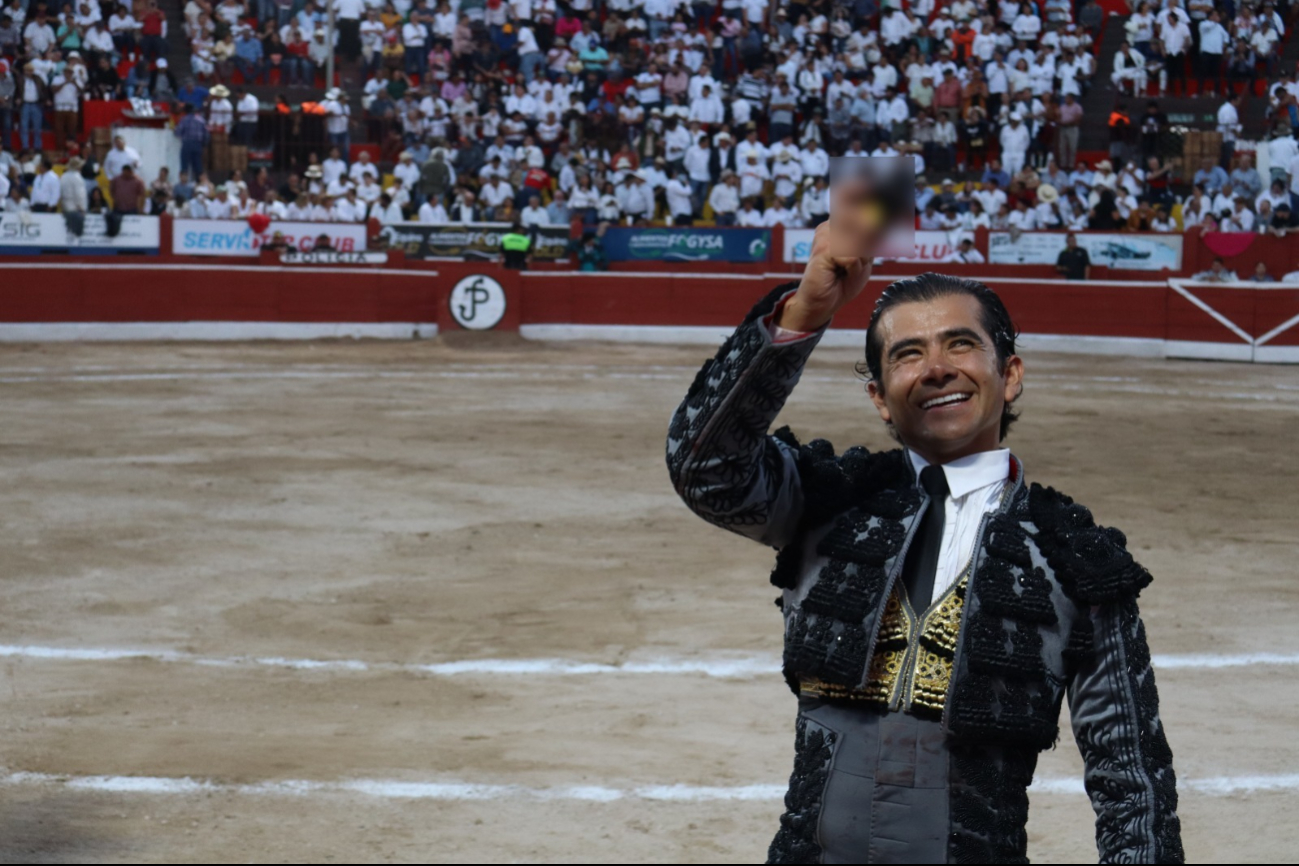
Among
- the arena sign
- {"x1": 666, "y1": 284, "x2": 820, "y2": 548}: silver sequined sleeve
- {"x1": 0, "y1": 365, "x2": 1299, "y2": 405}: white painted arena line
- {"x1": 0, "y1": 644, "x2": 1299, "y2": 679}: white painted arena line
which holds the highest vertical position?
{"x1": 666, "y1": 284, "x2": 820, "y2": 548}: silver sequined sleeve

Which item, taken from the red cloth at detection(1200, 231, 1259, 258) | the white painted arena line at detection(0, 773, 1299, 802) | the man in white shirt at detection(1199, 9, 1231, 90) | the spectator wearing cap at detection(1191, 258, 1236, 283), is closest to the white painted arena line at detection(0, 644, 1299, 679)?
the white painted arena line at detection(0, 773, 1299, 802)

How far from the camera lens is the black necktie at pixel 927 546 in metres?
2.10

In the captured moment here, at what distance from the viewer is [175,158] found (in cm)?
2295

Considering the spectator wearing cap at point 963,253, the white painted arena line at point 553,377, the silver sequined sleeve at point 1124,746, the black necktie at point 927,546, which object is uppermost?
the black necktie at point 927,546

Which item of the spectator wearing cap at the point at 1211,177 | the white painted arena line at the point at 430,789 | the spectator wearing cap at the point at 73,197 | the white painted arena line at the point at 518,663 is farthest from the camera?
the spectator wearing cap at the point at 1211,177

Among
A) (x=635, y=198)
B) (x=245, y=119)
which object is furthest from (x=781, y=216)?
(x=245, y=119)

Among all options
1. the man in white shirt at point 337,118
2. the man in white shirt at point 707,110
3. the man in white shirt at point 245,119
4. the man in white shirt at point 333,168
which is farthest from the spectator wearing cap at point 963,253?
the man in white shirt at point 245,119

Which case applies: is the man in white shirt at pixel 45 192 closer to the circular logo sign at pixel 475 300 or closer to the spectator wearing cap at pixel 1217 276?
the circular logo sign at pixel 475 300

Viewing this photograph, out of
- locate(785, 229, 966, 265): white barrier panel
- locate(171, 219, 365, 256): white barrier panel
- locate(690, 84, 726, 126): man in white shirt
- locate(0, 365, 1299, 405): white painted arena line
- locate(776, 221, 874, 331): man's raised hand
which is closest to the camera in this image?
locate(776, 221, 874, 331): man's raised hand

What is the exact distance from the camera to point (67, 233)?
20.5m

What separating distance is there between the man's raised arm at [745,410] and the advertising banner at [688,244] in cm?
1998

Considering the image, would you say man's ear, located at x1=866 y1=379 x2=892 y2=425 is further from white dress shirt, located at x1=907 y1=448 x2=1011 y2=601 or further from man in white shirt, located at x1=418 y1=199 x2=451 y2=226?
man in white shirt, located at x1=418 y1=199 x2=451 y2=226

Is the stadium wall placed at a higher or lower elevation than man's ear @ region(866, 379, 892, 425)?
lower

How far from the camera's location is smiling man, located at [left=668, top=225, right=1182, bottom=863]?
201cm
